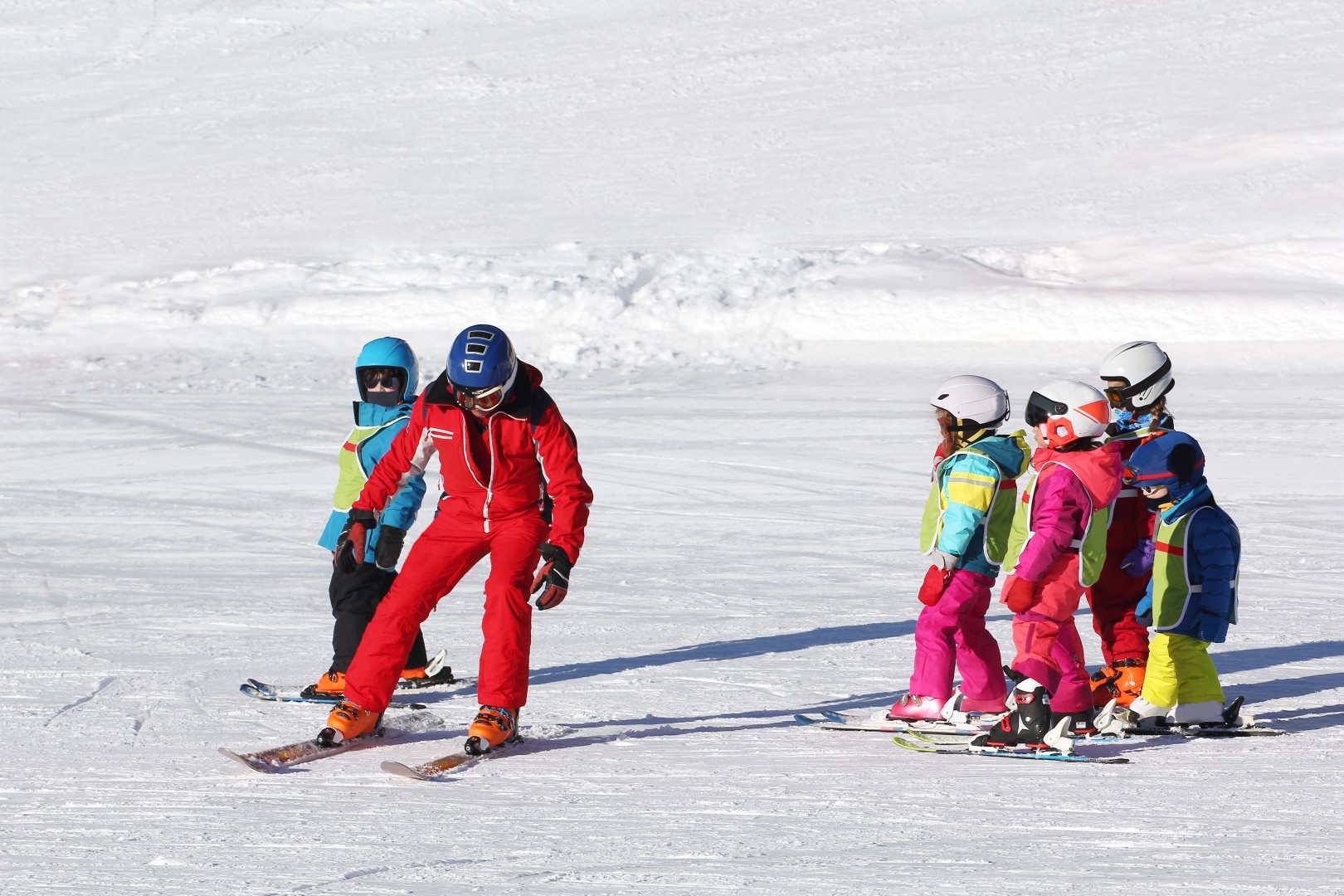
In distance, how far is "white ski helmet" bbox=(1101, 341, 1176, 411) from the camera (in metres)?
6.06

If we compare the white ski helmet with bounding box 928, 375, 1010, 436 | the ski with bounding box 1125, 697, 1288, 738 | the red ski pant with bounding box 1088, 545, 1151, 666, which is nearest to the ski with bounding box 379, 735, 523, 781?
the white ski helmet with bounding box 928, 375, 1010, 436

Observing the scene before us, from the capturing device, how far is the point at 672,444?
14.0 metres

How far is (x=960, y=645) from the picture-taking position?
614 centimetres

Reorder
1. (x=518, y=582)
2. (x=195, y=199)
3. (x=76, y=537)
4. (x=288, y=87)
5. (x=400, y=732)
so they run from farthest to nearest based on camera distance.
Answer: (x=288, y=87) < (x=195, y=199) < (x=76, y=537) < (x=400, y=732) < (x=518, y=582)

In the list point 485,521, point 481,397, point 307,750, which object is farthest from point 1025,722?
point 307,750

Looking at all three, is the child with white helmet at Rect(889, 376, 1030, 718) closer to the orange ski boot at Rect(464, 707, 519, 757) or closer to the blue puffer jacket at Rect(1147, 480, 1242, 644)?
the blue puffer jacket at Rect(1147, 480, 1242, 644)

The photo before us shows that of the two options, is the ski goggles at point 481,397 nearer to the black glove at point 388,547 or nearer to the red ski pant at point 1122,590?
the black glove at point 388,547

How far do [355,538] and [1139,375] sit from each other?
2.91m

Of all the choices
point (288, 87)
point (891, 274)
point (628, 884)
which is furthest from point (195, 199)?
point (628, 884)

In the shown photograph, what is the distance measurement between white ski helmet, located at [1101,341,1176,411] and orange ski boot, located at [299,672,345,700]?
10.4ft

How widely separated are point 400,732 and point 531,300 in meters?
14.1

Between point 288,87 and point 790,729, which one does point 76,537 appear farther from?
point 288,87

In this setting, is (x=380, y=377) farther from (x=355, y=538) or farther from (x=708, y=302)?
(x=708, y=302)

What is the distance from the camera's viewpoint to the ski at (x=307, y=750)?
520 centimetres
